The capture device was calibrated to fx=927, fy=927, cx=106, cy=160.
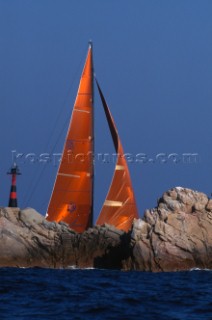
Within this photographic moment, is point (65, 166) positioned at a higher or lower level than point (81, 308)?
higher

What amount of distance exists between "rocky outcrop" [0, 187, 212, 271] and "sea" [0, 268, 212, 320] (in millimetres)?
646

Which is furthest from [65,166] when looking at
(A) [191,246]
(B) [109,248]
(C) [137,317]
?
(C) [137,317]

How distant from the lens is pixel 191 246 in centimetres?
3228

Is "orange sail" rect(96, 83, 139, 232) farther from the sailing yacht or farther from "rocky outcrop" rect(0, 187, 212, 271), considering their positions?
"rocky outcrop" rect(0, 187, 212, 271)

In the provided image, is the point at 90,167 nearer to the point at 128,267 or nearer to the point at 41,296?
Answer: the point at 128,267

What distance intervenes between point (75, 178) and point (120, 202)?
239cm

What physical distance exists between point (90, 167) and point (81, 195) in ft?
3.98

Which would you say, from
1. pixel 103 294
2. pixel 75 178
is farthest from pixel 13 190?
pixel 103 294

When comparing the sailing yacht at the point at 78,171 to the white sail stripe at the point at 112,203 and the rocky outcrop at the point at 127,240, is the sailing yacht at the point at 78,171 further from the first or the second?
the rocky outcrop at the point at 127,240

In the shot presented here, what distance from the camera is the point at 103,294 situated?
25.0 meters

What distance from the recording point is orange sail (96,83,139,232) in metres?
36.9

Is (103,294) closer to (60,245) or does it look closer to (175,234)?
(175,234)

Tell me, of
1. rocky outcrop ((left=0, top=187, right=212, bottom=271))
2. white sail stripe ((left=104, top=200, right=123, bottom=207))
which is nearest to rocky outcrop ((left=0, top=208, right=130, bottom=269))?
rocky outcrop ((left=0, top=187, right=212, bottom=271))

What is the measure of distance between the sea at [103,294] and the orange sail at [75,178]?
200 inches
